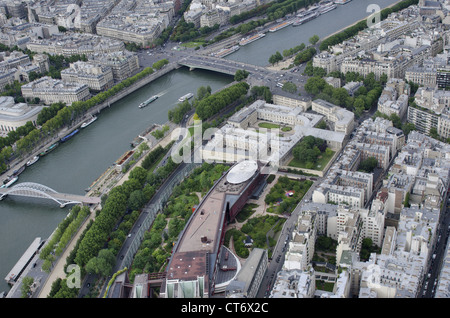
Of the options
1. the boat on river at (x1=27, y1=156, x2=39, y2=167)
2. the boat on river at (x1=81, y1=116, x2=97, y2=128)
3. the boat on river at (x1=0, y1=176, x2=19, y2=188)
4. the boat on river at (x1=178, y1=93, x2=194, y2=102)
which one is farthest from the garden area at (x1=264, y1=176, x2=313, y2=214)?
the boat on river at (x1=81, y1=116, x2=97, y2=128)

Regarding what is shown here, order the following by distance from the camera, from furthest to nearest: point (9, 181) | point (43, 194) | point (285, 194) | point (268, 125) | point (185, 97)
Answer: point (185, 97), point (268, 125), point (9, 181), point (43, 194), point (285, 194)

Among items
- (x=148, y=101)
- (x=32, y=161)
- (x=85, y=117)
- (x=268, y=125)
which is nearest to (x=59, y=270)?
(x=32, y=161)

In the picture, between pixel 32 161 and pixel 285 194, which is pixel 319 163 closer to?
pixel 285 194

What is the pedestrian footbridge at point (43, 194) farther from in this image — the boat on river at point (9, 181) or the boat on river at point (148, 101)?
the boat on river at point (148, 101)

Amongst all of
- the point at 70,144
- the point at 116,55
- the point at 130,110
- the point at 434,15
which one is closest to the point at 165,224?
the point at 70,144

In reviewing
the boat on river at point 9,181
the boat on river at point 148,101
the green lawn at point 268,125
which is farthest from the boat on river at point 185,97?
the boat on river at point 9,181

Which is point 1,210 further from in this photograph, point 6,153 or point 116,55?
point 116,55
